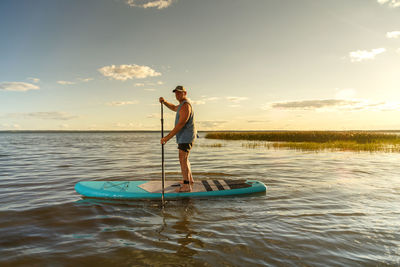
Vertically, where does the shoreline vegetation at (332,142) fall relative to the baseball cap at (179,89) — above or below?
below

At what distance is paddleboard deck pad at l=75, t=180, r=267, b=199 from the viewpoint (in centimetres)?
680

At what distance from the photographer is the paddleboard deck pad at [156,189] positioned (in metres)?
6.80

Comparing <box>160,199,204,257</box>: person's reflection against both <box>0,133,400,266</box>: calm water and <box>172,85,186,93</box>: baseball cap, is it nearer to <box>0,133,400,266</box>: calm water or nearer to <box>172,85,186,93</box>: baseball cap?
<box>0,133,400,266</box>: calm water

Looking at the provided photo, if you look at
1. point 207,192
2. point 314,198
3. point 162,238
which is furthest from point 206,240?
point 314,198

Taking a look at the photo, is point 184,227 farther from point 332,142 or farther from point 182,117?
point 332,142

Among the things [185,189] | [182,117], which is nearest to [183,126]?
[182,117]

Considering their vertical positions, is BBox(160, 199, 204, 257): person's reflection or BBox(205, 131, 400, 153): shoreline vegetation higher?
BBox(205, 131, 400, 153): shoreline vegetation

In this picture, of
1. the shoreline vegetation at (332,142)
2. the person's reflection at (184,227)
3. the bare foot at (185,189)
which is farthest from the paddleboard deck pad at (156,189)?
the shoreline vegetation at (332,142)

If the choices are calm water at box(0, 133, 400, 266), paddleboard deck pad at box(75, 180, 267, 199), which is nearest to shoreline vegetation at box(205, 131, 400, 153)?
paddleboard deck pad at box(75, 180, 267, 199)

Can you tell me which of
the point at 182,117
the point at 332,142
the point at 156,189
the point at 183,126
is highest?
the point at 182,117

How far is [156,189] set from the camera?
7172 millimetres

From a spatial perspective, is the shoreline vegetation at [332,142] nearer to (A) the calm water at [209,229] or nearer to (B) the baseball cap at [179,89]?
(A) the calm water at [209,229]

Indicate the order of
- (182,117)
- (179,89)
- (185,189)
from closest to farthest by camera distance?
(182,117), (179,89), (185,189)

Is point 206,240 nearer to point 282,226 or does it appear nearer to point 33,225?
point 282,226
